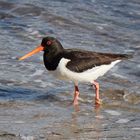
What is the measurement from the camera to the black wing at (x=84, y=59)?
8352 mm

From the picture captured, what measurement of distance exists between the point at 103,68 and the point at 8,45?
109 inches

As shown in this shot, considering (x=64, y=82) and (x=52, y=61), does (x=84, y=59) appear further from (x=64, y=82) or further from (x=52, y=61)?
(x=64, y=82)

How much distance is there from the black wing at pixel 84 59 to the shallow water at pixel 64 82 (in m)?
0.52

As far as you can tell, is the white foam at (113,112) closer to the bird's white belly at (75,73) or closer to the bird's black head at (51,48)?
the bird's white belly at (75,73)

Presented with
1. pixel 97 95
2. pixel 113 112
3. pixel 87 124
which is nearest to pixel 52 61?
pixel 97 95

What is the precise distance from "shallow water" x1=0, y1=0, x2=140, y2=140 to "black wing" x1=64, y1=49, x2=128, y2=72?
52 cm

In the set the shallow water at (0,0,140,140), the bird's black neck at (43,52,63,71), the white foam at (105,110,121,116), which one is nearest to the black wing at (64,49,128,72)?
the bird's black neck at (43,52,63,71)

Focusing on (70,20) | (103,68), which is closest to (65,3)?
(70,20)

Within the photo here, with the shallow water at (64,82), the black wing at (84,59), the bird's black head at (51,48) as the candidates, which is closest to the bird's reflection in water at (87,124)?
the shallow water at (64,82)

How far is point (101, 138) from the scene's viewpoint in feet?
21.2

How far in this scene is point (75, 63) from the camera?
8.36 m

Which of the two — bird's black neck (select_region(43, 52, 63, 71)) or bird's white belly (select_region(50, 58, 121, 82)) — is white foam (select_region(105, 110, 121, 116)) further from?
bird's black neck (select_region(43, 52, 63, 71))

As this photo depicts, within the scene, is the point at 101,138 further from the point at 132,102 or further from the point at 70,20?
the point at 70,20

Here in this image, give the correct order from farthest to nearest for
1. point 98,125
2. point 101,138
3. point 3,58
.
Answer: point 3,58
point 98,125
point 101,138
